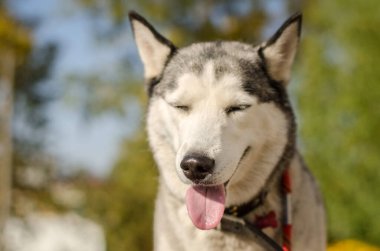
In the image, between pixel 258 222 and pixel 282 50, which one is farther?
pixel 282 50

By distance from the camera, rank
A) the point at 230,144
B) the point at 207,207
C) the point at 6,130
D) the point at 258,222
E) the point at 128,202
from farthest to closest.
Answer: the point at 6,130
the point at 128,202
the point at 258,222
the point at 207,207
the point at 230,144

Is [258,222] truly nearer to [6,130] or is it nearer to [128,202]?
[128,202]

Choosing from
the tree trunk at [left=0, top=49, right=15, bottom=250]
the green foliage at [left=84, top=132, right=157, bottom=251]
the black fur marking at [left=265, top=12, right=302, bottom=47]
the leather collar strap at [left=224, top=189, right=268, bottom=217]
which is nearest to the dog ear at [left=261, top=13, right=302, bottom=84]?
the black fur marking at [left=265, top=12, right=302, bottom=47]

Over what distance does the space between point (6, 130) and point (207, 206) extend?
57.2ft

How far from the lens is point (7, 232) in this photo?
2070cm

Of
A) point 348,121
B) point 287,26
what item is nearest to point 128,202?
point 348,121

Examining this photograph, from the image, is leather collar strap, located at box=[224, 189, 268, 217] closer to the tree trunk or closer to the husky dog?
the husky dog

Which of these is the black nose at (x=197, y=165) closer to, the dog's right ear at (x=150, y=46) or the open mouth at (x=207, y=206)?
the open mouth at (x=207, y=206)

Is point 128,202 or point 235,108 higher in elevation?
point 235,108

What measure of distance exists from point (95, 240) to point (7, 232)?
129 inches

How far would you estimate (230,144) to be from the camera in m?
4.29

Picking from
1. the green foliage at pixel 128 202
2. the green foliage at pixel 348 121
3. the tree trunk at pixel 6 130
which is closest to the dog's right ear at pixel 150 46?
the green foliage at pixel 128 202

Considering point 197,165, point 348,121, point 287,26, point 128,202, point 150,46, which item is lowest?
point 128,202

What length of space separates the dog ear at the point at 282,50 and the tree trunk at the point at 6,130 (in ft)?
53.3
